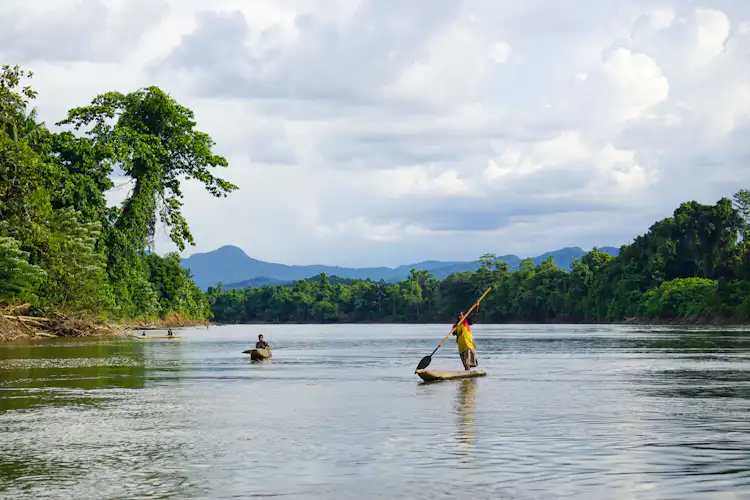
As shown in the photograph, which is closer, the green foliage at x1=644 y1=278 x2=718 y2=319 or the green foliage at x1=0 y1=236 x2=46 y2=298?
the green foliage at x1=0 y1=236 x2=46 y2=298

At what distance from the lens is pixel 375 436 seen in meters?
17.4

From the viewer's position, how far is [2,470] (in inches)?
544

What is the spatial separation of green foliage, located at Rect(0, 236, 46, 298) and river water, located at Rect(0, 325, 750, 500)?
A: 2776 centimetres

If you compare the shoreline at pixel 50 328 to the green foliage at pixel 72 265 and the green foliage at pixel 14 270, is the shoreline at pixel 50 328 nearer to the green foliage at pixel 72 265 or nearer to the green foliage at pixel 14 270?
the green foliage at pixel 72 265

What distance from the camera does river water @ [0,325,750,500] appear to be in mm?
12641

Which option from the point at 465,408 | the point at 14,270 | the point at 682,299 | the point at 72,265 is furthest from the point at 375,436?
the point at 682,299

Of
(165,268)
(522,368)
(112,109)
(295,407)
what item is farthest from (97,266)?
→ (165,268)

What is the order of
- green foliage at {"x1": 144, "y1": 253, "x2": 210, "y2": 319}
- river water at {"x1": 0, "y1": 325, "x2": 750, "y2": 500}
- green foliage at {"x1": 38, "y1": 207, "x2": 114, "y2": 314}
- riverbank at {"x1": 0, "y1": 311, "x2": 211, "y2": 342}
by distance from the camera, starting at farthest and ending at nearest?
1. green foliage at {"x1": 144, "y1": 253, "x2": 210, "y2": 319}
2. green foliage at {"x1": 38, "y1": 207, "x2": 114, "y2": 314}
3. riverbank at {"x1": 0, "y1": 311, "x2": 211, "y2": 342}
4. river water at {"x1": 0, "y1": 325, "x2": 750, "y2": 500}

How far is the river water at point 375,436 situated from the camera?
12641 mm

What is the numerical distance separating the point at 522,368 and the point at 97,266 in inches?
1831

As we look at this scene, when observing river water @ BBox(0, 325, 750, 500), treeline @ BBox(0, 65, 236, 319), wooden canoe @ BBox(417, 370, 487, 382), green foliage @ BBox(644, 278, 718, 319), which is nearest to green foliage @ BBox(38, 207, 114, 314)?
treeline @ BBox(0, 65, 236, 319)

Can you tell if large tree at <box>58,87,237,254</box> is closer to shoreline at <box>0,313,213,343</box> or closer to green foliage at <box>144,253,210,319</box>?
shoreline at <box>0,313,213,343</box>

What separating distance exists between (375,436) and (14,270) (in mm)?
48542

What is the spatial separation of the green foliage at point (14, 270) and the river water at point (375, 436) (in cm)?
2776
